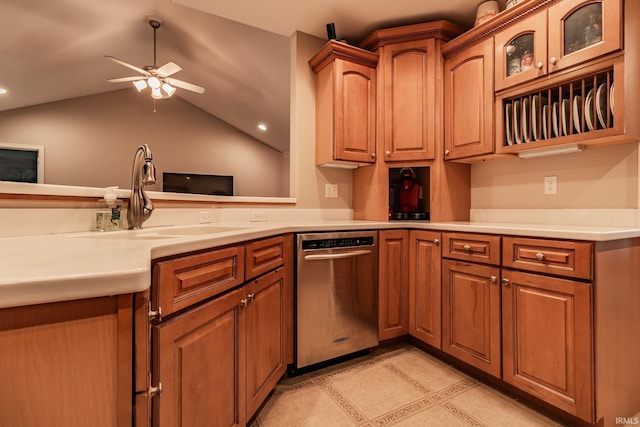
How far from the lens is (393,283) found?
2.03 m

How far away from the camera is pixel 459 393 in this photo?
5.27ft

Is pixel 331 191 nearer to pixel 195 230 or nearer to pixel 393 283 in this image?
pixel 393 283

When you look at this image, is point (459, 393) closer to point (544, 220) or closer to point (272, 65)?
point (544, 220)

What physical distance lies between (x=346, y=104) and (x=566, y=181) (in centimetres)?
150

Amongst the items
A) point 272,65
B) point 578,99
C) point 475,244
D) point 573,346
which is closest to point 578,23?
point 578,99

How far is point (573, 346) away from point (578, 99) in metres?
1.29

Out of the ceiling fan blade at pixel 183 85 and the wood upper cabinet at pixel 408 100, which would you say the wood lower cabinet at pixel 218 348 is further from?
the ceiling fan blade at pixel 183 85

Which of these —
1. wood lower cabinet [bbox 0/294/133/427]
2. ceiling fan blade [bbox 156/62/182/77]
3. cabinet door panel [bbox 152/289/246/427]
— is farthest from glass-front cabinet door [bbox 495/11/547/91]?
ceiling fan blade [bbox 156/62/182/77]

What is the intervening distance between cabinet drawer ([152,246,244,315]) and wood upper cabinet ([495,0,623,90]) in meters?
1.91

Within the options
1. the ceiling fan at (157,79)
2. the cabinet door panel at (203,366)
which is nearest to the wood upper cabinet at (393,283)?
the cabinet door panel at (203,366)

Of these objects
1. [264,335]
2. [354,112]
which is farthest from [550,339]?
[354,112]

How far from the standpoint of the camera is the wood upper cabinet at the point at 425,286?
1896 mm

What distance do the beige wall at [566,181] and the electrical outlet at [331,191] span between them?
1.10 m

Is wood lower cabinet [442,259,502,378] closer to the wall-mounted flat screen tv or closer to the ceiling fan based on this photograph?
the ceiling fan
